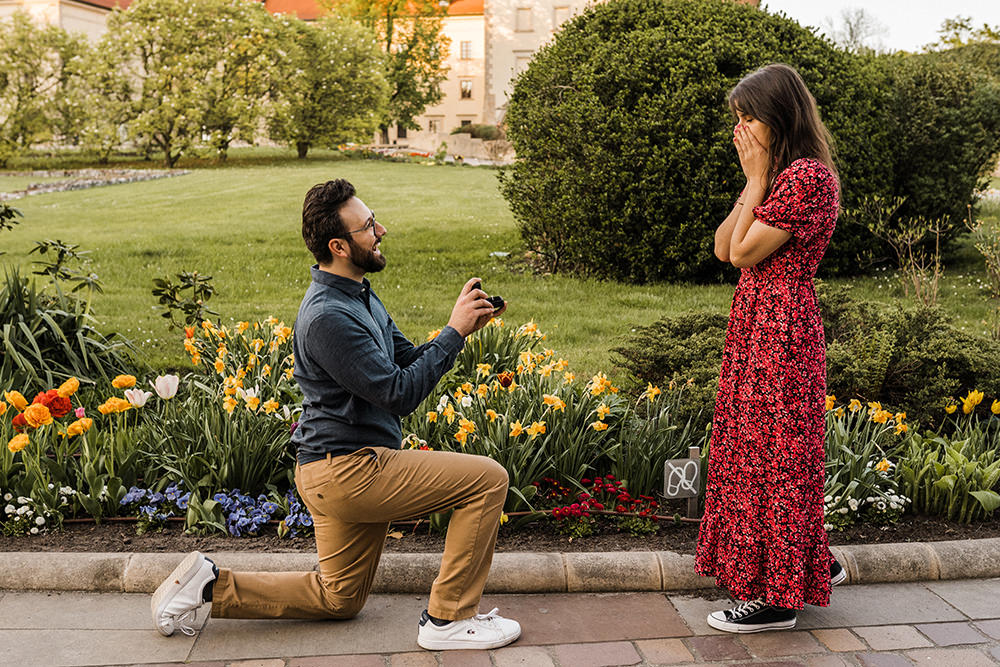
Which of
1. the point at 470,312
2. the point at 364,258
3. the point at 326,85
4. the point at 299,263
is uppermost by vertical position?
the point at 326,85

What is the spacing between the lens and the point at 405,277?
9.93 m

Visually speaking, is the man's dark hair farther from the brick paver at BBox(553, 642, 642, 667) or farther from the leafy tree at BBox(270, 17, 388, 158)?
the leafy tree at BBox(270, 17, 388, 158)

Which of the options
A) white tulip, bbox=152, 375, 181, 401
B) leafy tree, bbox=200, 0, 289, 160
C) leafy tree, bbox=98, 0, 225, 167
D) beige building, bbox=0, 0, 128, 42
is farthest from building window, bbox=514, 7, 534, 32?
white tulip, bbox=152, 375, 181, 401

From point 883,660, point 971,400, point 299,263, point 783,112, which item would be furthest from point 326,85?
point 883,660

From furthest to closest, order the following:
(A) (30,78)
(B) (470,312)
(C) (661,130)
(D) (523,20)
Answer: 1. (D) (523,20)
2. (A) (30,78)
3. (C) (661,130)
4. (B) (470,312)

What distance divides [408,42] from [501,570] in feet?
136

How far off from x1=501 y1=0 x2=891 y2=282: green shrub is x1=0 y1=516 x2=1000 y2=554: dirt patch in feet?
16.0

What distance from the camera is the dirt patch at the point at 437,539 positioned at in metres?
3.79

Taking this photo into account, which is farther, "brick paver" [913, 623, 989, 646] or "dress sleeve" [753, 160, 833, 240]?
"brick paver" [913, 623, 989, 646]

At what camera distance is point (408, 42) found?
42375 mm

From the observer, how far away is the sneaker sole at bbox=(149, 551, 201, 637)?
3111 mm

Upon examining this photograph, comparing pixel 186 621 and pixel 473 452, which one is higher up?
pixel 473 452

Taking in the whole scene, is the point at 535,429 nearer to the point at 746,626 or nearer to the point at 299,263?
the point at 746,626

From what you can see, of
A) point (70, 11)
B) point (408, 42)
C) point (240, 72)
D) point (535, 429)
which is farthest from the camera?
point (70, 11)
